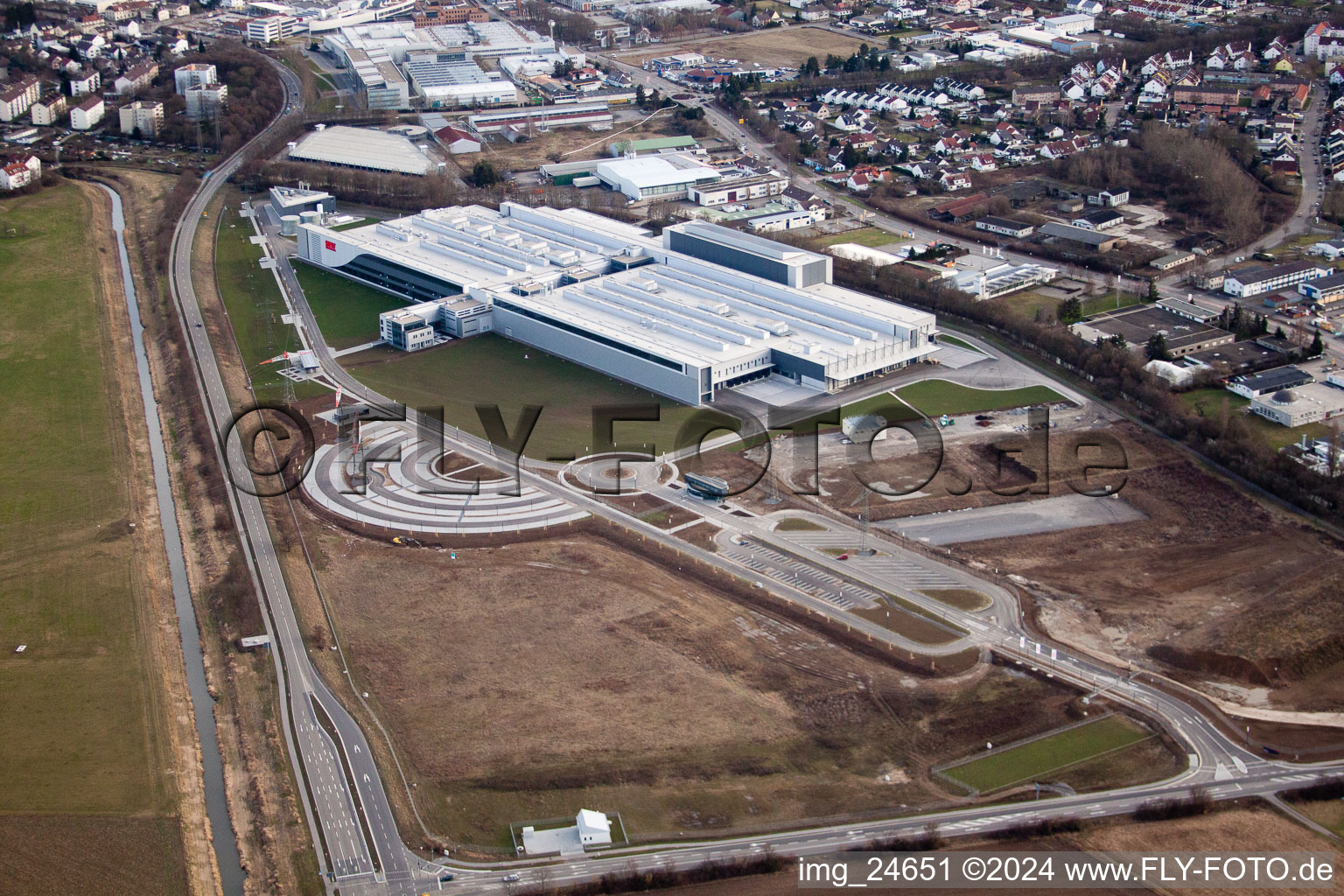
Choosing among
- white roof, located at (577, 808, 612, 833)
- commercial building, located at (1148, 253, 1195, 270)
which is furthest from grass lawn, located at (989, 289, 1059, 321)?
white roof, located at (577, 808, 612, 833)

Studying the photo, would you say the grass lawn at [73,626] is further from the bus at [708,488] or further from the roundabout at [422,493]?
the bus at [708,488]

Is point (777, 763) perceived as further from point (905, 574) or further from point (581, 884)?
point (905, 574)

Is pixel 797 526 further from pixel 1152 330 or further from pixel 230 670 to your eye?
pixel 1152 330

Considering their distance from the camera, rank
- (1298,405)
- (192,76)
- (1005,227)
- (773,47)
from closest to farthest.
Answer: (1298,405), (1005,227), (192,76), (773,47)

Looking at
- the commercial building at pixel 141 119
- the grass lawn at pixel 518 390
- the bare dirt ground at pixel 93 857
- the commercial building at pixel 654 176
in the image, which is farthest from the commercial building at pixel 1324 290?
the commercial building at pixel 141 119

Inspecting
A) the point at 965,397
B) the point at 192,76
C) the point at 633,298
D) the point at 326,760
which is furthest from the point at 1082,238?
the point at 192,76

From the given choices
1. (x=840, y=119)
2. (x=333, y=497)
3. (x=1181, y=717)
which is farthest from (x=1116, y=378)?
(x=840, y=119)
